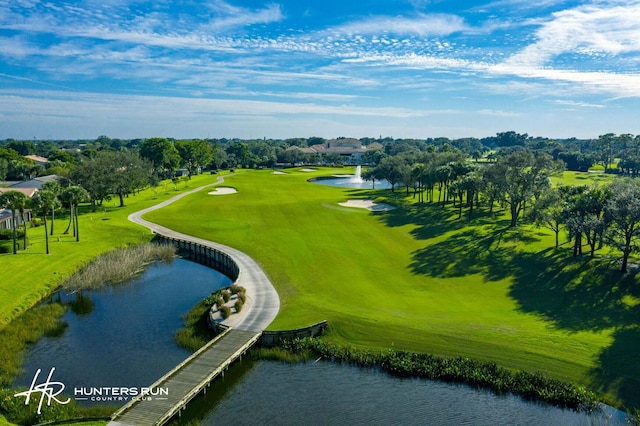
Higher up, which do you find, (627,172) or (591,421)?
(627,172)

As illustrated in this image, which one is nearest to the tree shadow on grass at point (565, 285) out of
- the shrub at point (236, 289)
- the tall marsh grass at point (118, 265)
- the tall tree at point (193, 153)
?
the shrub at point (236, 289)

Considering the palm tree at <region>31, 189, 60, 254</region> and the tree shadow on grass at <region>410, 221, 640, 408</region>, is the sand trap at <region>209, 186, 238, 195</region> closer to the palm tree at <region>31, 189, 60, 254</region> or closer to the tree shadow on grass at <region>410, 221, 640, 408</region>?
the palm tree at <region>31, 189, 60, 254</region>

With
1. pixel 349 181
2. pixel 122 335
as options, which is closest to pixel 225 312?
pixel 122 335

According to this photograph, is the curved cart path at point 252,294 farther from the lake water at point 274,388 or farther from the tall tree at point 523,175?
the tall tree at point 523,175

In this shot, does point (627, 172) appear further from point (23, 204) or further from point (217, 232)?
point (23, 204)

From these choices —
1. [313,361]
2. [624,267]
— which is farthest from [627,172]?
[313,361]

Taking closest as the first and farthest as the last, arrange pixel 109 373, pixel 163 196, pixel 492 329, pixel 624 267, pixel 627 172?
pixel 109 373 → pixel 492 329 → pixel 624 267 → pixel 163 196 → pixel 627 172
